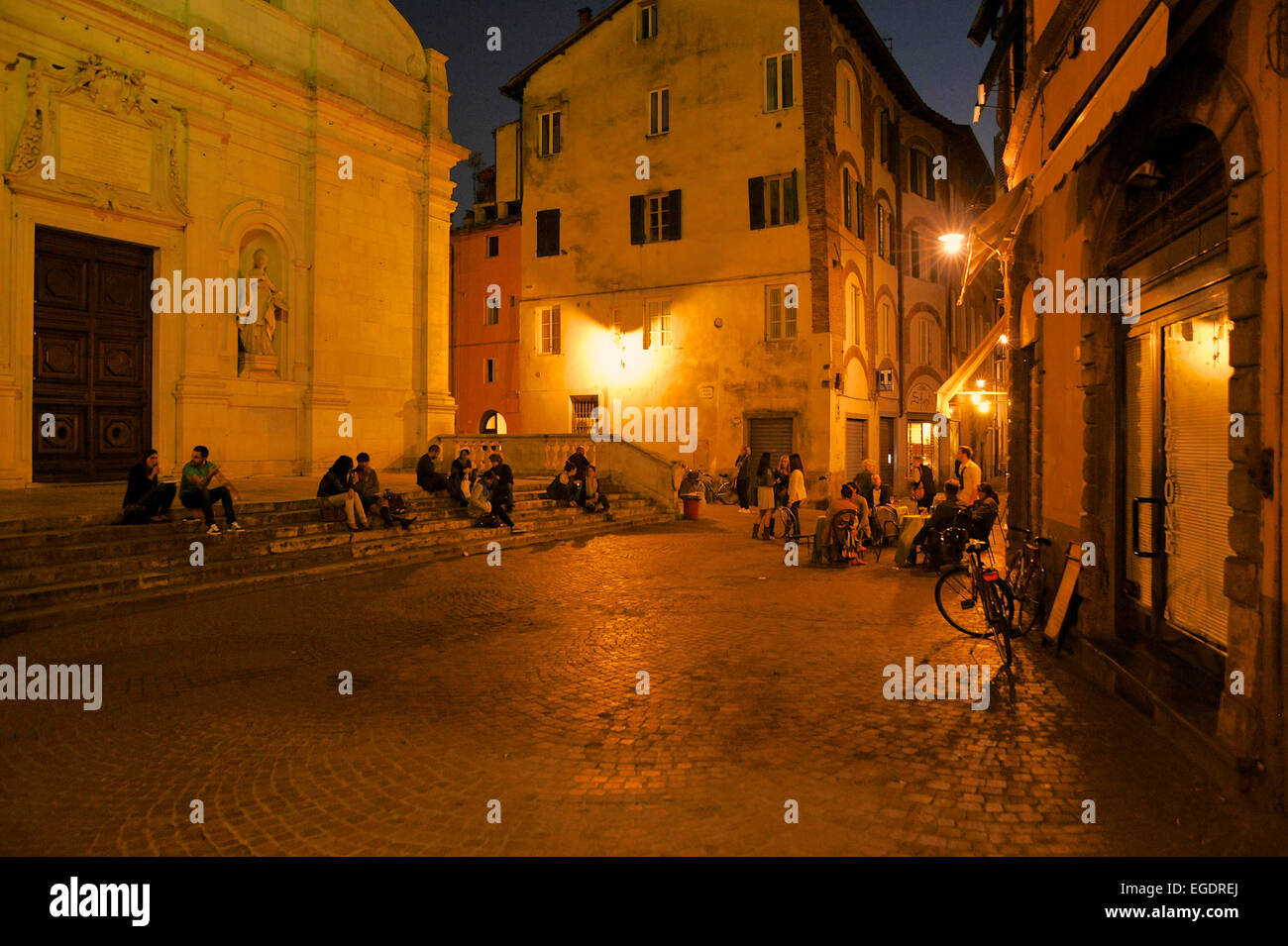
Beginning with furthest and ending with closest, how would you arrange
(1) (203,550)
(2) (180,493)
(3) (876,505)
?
(3) (876,505) < (2) (180,493) < (1) (203,550)

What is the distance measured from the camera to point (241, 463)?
15.8 meters

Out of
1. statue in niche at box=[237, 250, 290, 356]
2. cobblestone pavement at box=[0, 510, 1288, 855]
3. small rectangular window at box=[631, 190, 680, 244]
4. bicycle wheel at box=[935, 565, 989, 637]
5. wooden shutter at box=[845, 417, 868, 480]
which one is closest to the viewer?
cobblestone pavement at box=[0, 510, 1288, 855]

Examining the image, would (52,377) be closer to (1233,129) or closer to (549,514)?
(549,514)

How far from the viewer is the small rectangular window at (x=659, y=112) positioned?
25.6 metres

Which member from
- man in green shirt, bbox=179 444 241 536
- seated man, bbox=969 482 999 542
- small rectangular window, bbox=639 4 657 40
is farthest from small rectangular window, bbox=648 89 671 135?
man in green shirt, bbox=179 444 241 536

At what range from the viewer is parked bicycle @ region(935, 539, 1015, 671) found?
6738 mm

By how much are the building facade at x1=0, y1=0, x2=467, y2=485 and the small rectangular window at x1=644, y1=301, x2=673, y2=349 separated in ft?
24.3

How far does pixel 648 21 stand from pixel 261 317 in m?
16.9

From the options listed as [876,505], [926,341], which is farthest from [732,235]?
[876,505]

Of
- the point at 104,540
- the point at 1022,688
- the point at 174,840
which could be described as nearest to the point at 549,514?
the point at 104,540

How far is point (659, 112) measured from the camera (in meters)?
25.7

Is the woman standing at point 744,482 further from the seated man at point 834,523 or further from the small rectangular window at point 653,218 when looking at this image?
the seated man at point 834,523

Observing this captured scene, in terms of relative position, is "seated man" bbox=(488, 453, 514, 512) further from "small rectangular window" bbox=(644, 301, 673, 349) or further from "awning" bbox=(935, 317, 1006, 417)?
"small rectangular window" bbox=(644, 301, 673, 349)

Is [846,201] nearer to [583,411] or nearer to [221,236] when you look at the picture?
[583,411]
